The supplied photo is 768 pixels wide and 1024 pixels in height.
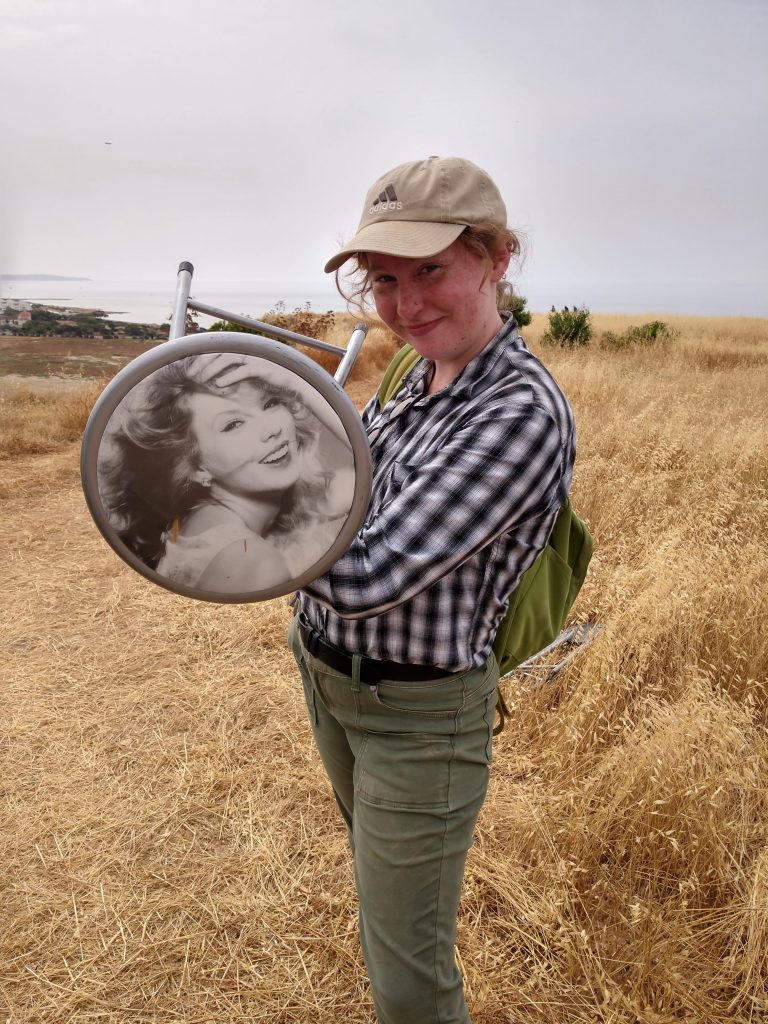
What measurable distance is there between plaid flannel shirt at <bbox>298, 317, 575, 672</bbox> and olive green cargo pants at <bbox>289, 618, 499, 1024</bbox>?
0.26 feet

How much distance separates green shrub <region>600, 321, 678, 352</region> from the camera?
14091 mm

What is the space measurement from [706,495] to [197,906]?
3963mm

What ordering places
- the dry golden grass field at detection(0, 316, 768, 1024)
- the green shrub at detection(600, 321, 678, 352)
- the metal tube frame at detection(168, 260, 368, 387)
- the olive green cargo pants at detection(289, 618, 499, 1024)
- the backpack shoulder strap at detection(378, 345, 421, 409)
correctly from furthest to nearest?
1. the green shrub at detection(600, 321, 678, 352)
2. the dry golden grass field at detection(0, 316, 768, 1024)
3. the backpack shoulder strap at detection(378, 345, 421, 409)
4. the olive green cargo pants at detection(289, 618, 499, 1024)
5. the metal tube frame at detection(168, 260, 368, 387)

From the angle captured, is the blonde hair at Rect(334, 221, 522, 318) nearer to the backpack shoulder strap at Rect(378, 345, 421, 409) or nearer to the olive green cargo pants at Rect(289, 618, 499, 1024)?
the backpack shoulder strap at Rect(378, 345, 421, 409)

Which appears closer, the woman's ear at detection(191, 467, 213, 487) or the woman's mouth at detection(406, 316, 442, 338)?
the woman's ear at detection(191, 467, 213, 487)

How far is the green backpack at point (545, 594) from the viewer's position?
1.27 meters

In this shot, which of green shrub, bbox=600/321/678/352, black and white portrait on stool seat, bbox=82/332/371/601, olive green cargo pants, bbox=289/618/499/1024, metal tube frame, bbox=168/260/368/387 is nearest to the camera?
black and white portrait on stool seat, bbox=82/332/371/601

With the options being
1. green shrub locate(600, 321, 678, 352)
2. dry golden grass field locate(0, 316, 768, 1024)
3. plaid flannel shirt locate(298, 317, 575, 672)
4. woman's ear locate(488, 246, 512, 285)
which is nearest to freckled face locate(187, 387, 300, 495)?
plaid flannel shirt locate(298, 317, 575, 672)

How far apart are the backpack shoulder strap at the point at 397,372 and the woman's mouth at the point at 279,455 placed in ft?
2.21

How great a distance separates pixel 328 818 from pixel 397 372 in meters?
1.85

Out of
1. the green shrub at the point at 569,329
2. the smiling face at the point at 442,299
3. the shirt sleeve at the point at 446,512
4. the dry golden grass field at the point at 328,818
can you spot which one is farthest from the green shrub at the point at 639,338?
the shirt sleeve at the point at 446,512

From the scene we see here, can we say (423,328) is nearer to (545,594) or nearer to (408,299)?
(408,299)

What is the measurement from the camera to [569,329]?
14.7 metres

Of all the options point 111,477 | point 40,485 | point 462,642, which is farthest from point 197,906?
point 40,485
